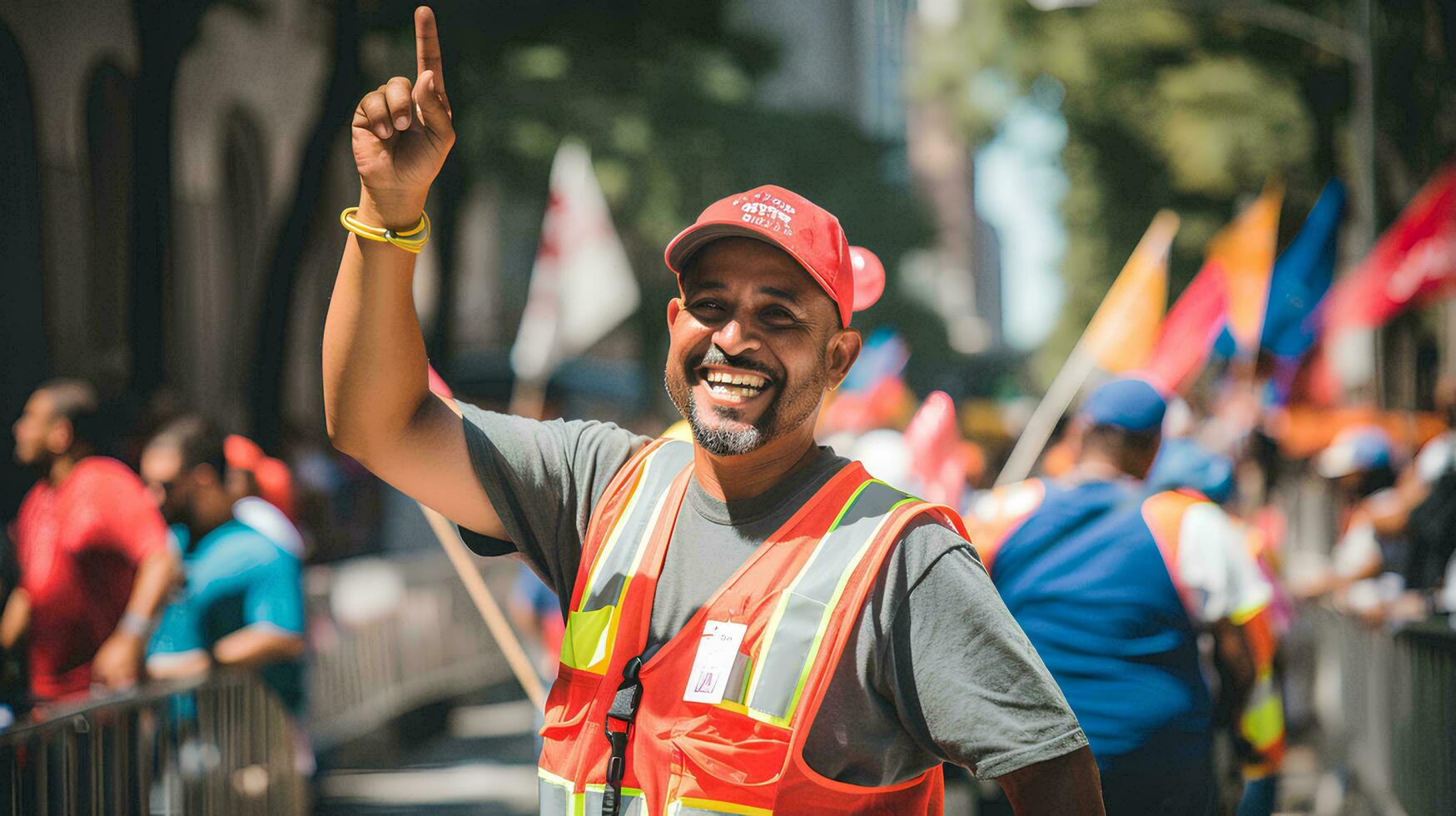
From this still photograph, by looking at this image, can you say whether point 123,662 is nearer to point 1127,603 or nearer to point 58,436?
point 58,436

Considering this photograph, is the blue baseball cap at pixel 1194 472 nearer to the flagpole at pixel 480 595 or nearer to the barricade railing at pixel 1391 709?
the barricade railing at pixel 1391 709

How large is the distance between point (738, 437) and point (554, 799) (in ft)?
2.05

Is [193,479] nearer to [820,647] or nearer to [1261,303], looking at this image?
[820,647]

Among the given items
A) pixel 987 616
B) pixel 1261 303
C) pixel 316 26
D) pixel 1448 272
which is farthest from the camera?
pixel 316 26

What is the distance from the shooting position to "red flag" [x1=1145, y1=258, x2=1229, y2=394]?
9.72 meters

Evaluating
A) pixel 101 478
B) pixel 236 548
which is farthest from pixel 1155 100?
pixel 101 478

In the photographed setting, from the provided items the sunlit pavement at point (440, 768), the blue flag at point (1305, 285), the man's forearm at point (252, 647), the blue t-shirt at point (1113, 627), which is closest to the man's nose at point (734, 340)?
the blue t-shirt at point (1113, 627)

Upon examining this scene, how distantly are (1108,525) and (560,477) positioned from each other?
217 centimetres

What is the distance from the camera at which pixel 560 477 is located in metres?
2.58

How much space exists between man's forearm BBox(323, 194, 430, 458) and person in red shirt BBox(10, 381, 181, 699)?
11.2 feet

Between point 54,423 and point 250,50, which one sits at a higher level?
point 250,50

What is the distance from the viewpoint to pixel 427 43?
2.19 meters

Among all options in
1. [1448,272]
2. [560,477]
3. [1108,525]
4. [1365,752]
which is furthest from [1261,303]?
[560,477]

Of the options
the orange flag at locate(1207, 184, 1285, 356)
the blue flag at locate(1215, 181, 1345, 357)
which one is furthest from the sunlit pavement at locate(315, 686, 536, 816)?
the blue flag at locate(1215, 181, 1345, 357)
